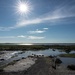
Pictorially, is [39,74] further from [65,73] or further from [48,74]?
[65,73]

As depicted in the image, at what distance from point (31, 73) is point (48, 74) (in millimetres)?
3974

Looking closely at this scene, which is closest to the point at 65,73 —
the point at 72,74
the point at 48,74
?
the point at 72,74

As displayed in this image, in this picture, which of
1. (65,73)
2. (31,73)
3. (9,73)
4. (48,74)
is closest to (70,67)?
(65,73)

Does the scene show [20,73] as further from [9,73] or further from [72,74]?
[72,74]

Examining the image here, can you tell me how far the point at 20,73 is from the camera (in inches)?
1417

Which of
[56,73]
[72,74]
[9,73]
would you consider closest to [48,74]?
[56,73]

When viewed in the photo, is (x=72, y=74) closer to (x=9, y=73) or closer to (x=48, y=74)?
(x=48, y=74)

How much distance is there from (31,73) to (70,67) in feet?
38.6

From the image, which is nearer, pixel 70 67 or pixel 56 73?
pixel 56 73

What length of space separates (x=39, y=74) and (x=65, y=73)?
20.1 feet

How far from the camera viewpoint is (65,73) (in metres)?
36.4

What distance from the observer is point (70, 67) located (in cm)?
4219

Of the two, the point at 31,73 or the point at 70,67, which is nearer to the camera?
the point at 31,73

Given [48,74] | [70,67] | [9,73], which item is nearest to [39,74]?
[48,74]
